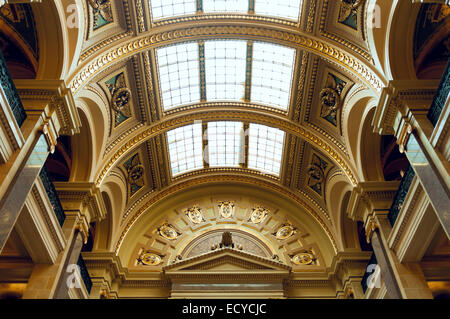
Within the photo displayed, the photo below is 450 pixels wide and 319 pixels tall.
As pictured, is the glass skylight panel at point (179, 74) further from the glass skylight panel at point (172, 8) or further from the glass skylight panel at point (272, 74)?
the glass skylight panel at point (272, 74)

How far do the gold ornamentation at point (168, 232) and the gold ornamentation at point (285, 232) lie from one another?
173 inches

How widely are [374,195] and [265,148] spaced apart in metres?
7.18

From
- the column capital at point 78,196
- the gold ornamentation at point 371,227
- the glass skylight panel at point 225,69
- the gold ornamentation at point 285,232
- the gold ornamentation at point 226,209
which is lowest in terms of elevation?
the gold ornamentation at point 371,227

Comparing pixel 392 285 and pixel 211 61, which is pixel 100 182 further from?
pixel 392 285

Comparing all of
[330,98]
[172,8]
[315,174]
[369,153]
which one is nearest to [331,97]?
[330,98]

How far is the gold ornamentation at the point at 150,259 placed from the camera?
1462 centimetres

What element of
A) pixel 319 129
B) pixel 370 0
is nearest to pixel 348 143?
pixel 319 129

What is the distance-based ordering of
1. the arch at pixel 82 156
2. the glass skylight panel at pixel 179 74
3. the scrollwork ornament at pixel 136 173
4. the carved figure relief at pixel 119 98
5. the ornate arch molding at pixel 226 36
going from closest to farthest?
1. the ornate arch molding at pixel 226 36
2. the arch at pixel 82 156
3. the carved figure relief at pixel 119 98
4. the glass skylight panel at pixel 179 74
5. the scrollwork ornament at pixel 136 173

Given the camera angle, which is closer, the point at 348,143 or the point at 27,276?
the point at 27,276

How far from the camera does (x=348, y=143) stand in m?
11.2

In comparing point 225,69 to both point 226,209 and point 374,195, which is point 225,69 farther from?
point 374,195

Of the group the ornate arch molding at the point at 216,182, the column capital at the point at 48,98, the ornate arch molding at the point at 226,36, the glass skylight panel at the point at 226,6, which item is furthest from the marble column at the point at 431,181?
the column capital at the point at 48,98
